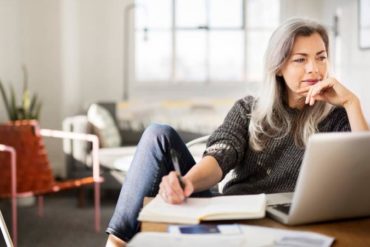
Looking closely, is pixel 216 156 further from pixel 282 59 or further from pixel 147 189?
pixel 282 59

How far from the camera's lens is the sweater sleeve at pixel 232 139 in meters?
1.51

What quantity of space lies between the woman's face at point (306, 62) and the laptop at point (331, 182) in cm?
50

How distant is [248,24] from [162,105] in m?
1.24

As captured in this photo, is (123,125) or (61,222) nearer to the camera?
(61,222)

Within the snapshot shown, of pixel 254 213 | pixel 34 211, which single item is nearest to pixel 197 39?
pixel 34 211

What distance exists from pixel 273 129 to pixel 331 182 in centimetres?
55

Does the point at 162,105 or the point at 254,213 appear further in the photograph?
the point at 162,105

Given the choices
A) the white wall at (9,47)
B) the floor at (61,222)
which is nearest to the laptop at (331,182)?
the floor at (61,222)

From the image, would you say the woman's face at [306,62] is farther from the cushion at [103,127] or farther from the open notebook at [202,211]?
the cushion at [103,127]

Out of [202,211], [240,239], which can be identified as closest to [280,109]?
[202,211]

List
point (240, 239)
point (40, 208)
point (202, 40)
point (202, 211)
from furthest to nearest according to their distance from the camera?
point (202, 40), point (40, 208), point (202, 211), point (240, 239)

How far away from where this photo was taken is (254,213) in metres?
1.07

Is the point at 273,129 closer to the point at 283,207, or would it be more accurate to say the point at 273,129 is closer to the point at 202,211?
the point at 283,207

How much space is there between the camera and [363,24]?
4070 millimetres
